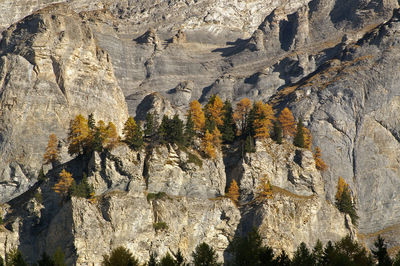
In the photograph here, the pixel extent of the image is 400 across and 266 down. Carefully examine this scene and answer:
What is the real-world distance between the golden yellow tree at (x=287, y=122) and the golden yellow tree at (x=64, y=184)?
3629cm

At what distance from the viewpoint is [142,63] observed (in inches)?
6959

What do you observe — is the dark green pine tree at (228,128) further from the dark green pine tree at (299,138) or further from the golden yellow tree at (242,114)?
the dark green pine tree at (299,138)

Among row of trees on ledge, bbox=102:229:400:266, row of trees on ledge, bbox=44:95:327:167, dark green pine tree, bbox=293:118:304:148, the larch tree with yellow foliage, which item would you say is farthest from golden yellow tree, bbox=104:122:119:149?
row of trees on ledge, bbox=102:229:400:266

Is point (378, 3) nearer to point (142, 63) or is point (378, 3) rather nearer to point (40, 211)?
point (142, 63)

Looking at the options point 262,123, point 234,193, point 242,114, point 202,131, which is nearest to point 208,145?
point 202,131

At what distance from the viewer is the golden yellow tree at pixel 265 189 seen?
4048 inches

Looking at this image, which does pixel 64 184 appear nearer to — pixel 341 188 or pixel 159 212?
pixel 159 212

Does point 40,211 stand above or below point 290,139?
below

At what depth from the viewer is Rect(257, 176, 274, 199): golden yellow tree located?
337 feet

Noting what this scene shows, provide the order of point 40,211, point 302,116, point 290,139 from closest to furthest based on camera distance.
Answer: point 40,211
point 290,139
point 302,116

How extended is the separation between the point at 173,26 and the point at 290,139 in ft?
279

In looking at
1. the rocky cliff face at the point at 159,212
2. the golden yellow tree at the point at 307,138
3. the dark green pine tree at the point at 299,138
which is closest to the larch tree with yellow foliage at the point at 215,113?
the rocky cliff face at the point at 159,212

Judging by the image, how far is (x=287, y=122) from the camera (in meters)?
116

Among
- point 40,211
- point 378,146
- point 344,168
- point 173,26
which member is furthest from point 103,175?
point 173,26
